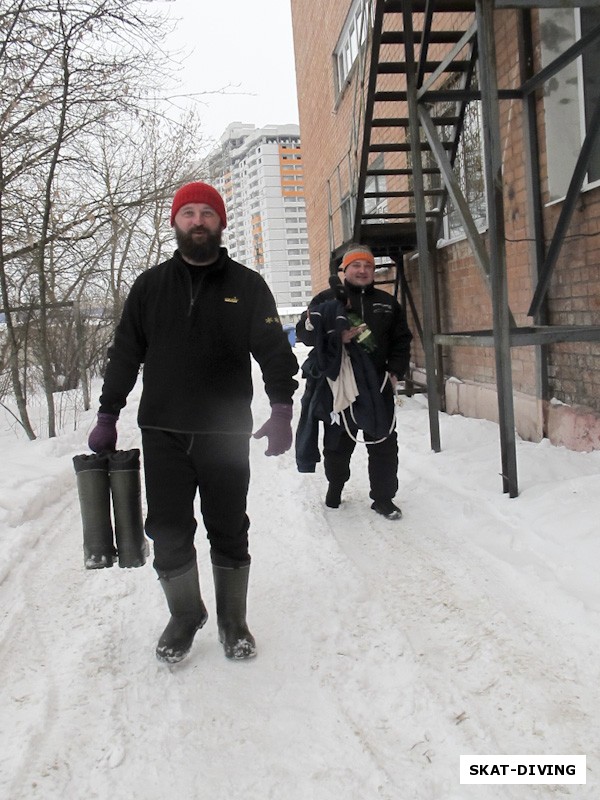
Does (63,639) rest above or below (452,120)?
below

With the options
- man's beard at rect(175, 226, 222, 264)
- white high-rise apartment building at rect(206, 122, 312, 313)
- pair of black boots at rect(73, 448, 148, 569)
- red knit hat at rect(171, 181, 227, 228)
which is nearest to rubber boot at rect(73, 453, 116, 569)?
pair of black boots at rect(73, 448, 148, 569)

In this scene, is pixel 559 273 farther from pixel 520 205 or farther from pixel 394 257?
pixel 394 257

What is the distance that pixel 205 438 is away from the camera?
8.26 feet

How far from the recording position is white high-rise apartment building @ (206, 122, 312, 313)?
77688mm

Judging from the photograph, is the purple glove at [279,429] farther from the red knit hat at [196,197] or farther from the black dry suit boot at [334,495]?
the black dry suit boot at [334,495]

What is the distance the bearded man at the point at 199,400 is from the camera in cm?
251

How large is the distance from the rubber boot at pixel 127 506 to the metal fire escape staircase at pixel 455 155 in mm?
2493

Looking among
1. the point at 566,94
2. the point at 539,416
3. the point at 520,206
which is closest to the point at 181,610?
the point at 539,416

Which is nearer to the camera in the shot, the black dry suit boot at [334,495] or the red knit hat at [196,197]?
the red knit hat at [196,197]

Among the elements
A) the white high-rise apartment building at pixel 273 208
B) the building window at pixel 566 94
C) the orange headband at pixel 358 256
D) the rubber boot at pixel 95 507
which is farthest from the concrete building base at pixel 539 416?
the white high-rise apartment building at pixel 273 208

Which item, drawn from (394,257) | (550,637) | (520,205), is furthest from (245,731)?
(394,257)

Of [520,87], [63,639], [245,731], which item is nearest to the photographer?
[245,731]

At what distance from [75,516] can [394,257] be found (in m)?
5.81

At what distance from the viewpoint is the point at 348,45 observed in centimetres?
1127
